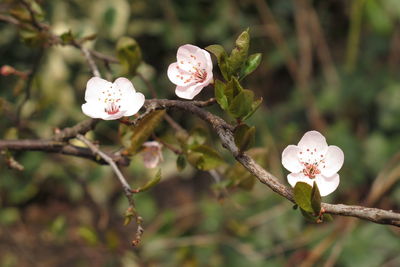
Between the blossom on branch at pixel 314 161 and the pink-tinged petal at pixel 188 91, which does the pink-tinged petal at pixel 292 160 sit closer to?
the blossom on branch at pixel 314 161

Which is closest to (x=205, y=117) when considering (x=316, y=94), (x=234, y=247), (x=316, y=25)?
(x=234, y=247)

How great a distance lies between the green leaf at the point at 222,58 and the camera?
0.76m

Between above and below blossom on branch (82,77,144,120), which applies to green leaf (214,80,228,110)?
above

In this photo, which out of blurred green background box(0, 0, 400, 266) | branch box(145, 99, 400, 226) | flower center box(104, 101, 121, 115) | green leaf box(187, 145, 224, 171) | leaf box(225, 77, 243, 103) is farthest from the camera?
blurred green background box(0, 0, 400, 266)

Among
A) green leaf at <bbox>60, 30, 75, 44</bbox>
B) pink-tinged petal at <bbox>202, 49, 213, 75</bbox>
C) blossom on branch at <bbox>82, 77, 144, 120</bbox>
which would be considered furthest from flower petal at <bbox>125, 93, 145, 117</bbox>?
green leaf at <bbox>60, 30, 75, 44</bbox>

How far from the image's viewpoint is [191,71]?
864 millimetres

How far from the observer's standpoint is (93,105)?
88 centimetres

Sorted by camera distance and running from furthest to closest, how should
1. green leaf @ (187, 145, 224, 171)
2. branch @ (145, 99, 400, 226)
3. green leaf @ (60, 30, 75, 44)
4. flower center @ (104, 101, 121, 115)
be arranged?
green leaf @ (60, 30, 75, 44), green leaf @ (187, 145, 224, 171), flower center @ (104, 101, 121, 115), branch @ (145, 99, 400, 226)

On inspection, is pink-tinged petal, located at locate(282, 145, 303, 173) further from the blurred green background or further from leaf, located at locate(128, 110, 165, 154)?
the blurred green background

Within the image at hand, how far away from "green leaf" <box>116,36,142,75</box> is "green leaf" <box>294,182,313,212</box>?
55 centimetres

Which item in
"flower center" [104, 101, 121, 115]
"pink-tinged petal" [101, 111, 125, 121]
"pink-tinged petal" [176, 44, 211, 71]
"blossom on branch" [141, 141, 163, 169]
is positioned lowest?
"blossom on branch" [141, 141, 163, 169]

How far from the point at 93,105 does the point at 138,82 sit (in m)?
1.23

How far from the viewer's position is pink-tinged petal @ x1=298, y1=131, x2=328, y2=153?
0.80 m

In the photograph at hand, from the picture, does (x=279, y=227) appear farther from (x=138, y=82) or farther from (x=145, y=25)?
(x=145, y=25)
